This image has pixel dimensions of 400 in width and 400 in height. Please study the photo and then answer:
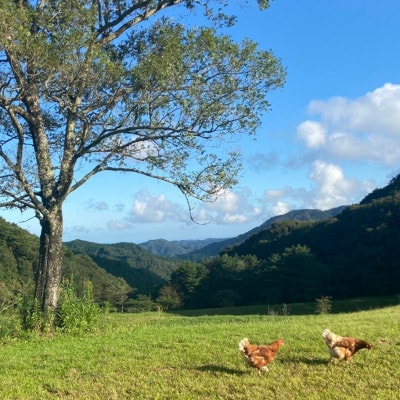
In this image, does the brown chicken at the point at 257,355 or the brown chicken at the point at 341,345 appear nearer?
the brown chicken at the point at 257,355

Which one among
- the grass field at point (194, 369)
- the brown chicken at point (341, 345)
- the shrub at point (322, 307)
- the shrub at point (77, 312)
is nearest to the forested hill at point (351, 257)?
the shrub at point (322, 307)

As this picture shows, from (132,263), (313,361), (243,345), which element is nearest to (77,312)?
(243,345)

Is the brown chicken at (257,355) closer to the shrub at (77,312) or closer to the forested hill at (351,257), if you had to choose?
the shrub at (77,312)

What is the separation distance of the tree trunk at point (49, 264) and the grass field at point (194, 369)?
1099 millimetres

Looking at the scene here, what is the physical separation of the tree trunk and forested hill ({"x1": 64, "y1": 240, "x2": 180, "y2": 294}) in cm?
5576

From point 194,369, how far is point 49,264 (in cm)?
440

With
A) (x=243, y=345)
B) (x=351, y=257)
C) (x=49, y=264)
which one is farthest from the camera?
(x=351, y=257)

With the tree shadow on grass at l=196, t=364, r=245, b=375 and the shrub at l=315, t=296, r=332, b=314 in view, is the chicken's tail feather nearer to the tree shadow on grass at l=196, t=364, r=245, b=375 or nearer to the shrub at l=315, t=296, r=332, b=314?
the tree shadow on grass at l=196, t=364, r=245, b=375

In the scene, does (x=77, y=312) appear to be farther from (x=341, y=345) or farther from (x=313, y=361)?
(x=341, y=345)

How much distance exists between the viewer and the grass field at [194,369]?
5.15m

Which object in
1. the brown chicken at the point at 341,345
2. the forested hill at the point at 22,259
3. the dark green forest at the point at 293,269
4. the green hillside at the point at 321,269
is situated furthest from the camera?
the forested hill at the point at 22,259

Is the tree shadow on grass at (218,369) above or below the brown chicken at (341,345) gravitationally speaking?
below

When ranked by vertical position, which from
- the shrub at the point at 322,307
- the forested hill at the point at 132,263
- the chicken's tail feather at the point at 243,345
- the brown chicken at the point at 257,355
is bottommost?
the shrub at the point at 322,307

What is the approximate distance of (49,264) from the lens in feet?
30.2
